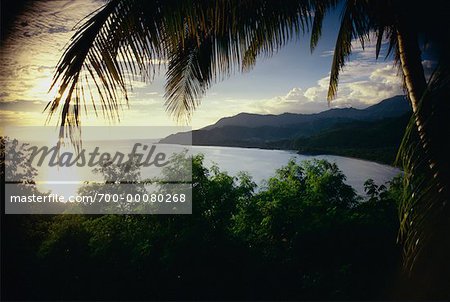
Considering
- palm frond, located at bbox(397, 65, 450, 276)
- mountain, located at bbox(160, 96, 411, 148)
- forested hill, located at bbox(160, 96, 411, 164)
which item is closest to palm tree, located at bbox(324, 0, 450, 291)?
palm frond, located at bbox(397, 65, 450, 276)

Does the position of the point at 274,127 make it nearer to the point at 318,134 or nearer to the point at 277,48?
the point at 318,134

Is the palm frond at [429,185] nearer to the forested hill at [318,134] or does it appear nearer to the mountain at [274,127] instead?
the forested hill at [318,134]

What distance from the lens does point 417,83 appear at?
5.12 ft

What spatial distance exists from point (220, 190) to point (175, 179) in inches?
57.3

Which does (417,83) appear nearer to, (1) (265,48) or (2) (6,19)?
(1) (265,48)

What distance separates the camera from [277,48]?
7.10 feet

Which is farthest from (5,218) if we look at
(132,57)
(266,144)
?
(266,144)

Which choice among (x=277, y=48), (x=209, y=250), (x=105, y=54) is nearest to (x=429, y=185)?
(x=277, y=48)

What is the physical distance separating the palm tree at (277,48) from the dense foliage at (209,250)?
13.5 ft

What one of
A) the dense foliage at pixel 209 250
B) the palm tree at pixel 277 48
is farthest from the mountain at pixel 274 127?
the palm tree at pixel 277 48

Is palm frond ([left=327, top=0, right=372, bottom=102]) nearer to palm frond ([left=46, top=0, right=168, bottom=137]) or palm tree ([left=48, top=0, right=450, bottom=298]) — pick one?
palm tree ([left=48, top=0, right=450, bottom=298])

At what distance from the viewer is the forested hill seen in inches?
627

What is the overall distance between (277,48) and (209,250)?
A: 18.7ft

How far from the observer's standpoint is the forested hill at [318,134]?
15930 millimetres
